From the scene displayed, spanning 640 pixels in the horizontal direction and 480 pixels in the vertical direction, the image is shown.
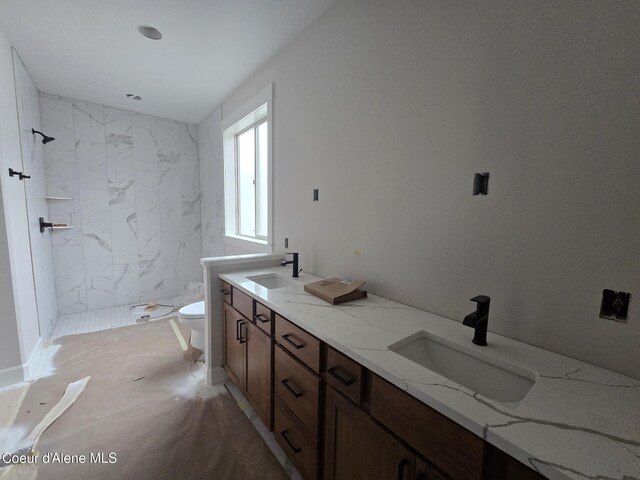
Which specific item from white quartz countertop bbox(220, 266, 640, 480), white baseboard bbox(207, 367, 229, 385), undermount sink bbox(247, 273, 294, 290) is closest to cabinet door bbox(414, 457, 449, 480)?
white quartz countertop bbox(220, 266, 640, 480)

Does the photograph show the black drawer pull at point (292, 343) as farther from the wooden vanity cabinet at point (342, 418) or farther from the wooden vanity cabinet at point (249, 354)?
the wooden vanity cabinet at point (249, 354)

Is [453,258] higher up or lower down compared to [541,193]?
lower down

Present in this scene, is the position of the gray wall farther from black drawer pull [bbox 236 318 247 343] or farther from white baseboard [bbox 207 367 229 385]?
white baseboard [bbox 207 367 229 385]

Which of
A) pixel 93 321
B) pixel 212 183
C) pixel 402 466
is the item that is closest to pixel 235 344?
pixel 402 466

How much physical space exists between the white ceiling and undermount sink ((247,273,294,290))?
178 centimetres

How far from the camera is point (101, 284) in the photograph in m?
3.71

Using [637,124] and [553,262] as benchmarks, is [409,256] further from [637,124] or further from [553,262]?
[637,124]

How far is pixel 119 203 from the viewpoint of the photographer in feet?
12.3

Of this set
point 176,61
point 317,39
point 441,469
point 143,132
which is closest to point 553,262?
point 441,469

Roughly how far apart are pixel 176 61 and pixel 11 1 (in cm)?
97

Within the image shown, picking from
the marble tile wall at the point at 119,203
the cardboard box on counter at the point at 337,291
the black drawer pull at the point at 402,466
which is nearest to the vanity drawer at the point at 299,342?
the cardboard box on counter at the point at 337,291

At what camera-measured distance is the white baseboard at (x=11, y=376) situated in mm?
2045

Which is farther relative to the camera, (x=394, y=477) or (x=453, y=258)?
(x=453, y=258)

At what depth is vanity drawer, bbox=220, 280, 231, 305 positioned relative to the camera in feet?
6.46
